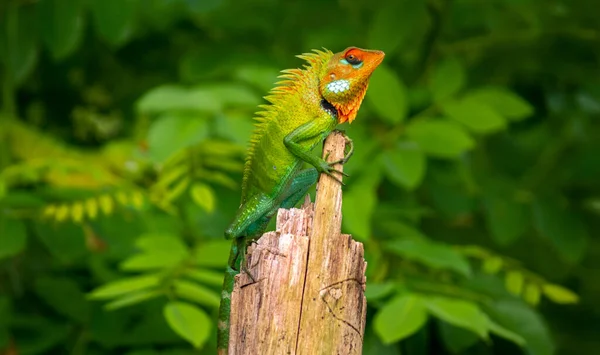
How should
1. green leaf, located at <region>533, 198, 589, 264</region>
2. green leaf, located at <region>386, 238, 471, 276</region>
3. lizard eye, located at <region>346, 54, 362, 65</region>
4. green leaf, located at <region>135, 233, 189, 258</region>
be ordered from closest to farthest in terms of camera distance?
1. lizard eye, located at <region>346, 54, 362, 65</region>
2. green leaf, located at <region>135, 233, 189, 258</region>
3. green leaf, located at <region>386, 238, 471, 276</region>
4. green leaf, located at <region>533, 198, 589, 264</region>

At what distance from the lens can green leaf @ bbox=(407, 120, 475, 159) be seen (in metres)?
4.22

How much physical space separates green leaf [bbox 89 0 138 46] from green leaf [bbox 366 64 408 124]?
130cm

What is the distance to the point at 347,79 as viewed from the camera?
9.40 feet

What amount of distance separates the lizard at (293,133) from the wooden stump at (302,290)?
262mm

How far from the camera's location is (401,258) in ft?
14.4

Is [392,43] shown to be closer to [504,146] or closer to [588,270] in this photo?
[504,146]

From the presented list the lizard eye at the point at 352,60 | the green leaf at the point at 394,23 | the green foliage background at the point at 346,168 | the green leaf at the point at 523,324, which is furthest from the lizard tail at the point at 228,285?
the green leaf at the point at 394,23

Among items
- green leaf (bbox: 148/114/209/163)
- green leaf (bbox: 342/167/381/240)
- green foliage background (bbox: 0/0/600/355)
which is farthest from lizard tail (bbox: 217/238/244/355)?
green leaf (bbox: 148/114/209/163)

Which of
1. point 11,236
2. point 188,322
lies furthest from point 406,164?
point 11,236

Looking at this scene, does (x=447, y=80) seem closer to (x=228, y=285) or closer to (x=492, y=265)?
(x=492, y=265)

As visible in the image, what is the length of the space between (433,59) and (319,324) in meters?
2.85

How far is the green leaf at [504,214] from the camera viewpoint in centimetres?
496

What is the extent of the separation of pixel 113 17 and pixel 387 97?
147 centimetres

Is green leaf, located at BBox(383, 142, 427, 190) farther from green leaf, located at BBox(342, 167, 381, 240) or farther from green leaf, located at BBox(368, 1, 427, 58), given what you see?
green leaf, located at BBox(368, 1, 427, 58)
